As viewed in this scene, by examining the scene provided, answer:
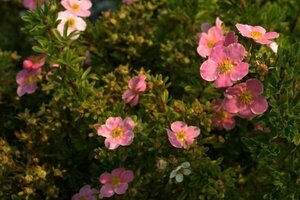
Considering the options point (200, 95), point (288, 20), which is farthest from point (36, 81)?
point (288, 20)

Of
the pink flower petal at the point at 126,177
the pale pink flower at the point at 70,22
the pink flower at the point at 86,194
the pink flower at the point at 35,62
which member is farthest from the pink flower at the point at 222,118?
the pink flower at the point at 35,62

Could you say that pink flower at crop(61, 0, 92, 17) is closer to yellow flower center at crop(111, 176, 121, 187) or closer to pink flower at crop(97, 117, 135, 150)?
pink flower at crop(97, 117, 135, 150)

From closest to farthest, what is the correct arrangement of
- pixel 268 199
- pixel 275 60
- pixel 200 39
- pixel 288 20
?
pixel 275 60
pixel 268 199
pixel 200 39
pixel 288 20

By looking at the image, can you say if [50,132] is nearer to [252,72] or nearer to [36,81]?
[36,81]

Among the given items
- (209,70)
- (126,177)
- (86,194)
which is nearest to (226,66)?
(209,70)

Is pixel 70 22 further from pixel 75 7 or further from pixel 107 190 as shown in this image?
pixel 107 190

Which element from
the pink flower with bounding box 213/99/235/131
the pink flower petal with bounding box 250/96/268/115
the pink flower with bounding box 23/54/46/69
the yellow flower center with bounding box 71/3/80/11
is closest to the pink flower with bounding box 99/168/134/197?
the pink flower with bounding box 213/99/235/131
